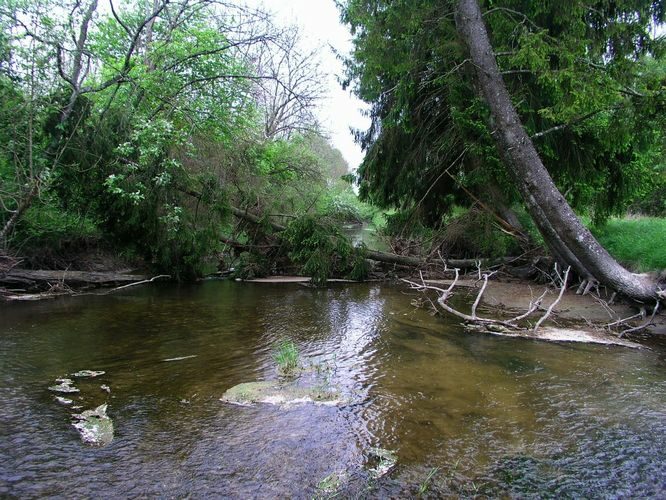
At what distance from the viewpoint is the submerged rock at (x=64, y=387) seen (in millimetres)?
4520

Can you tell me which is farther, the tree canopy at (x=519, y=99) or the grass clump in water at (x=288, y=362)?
the tree canopy at (x=519, y=99)

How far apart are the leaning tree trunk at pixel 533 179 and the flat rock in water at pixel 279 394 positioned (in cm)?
536

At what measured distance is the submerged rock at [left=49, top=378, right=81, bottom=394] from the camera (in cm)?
452

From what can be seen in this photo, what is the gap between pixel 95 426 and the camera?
380cm

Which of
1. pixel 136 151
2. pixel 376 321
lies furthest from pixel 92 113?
pixel 376 321

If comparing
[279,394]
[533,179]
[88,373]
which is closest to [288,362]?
[279,394]

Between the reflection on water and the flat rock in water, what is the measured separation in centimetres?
16

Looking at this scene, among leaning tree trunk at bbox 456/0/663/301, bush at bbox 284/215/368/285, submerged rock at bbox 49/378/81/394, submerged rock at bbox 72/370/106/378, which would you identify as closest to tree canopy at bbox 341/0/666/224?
leaning tree trunk at bbox 456/0/663/301

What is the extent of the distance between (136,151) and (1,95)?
110 inches

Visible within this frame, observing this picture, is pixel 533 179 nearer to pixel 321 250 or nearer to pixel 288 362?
pixel 288 362

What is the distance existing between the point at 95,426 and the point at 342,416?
2144 mm

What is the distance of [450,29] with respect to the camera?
30.7 feet

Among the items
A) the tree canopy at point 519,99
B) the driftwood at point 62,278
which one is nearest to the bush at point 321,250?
the tree canopy at point 519,99

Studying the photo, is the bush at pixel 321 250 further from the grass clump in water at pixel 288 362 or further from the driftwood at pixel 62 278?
the grass clump in water at pixel 288 362
